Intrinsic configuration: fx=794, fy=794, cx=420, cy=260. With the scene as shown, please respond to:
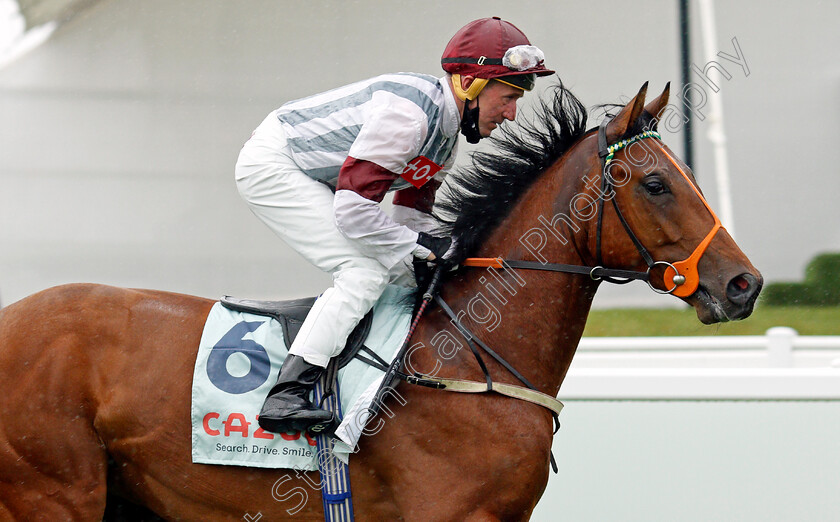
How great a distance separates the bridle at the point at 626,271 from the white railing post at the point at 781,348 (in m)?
2.25

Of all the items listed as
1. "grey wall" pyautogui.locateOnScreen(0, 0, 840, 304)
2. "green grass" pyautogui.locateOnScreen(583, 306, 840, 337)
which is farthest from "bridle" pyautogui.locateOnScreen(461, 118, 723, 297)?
"green grass" pyautogui.locateOnScreen(583, 306, 840, 337)

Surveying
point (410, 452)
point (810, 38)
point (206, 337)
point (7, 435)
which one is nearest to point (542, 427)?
point (410, 452)

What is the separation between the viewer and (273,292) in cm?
703

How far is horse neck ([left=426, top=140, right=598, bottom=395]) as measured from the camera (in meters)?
→ 2.12

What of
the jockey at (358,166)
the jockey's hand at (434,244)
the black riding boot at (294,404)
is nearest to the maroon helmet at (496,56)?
the jockey at (358,166)

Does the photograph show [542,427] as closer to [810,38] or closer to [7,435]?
[7,435]

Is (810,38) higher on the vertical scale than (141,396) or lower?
lower

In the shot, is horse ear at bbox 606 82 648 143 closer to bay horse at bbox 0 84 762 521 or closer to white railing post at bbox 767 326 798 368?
bay horse at bbox 0 84 762 521

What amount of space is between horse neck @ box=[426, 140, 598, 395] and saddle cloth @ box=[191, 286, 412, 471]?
0.59 ft

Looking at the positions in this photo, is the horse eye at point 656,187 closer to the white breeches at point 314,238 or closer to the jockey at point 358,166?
the jockey at point 358,166

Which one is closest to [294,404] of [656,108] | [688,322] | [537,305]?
[537,305]

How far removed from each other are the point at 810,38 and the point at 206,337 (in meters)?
7.51

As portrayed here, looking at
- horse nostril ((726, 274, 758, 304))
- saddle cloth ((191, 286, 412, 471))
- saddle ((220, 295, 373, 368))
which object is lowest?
saddle cloth ((191, 286, 412, 471))

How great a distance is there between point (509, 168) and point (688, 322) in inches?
259
